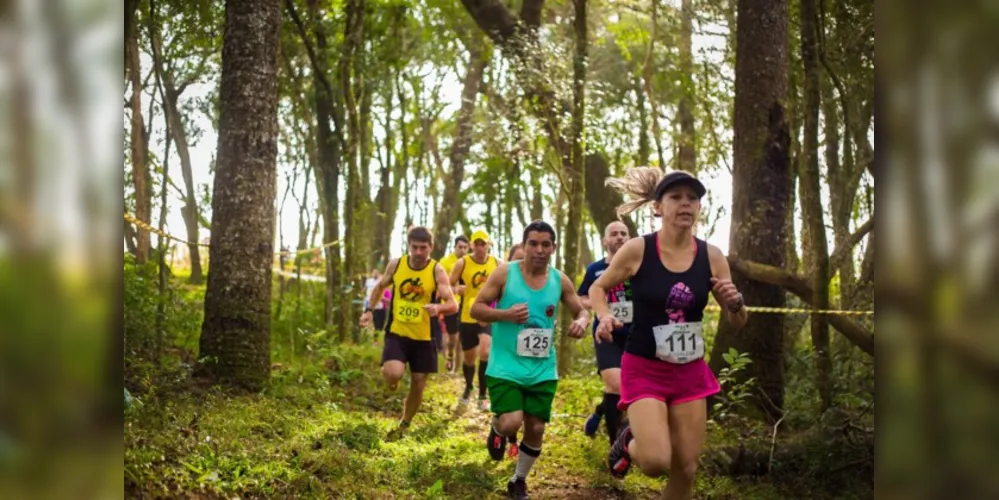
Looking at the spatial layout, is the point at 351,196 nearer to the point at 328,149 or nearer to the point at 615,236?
the point at 328,149

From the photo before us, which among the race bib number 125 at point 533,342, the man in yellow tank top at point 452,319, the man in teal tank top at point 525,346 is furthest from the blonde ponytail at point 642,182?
the man in yellow tank top at point 452,319

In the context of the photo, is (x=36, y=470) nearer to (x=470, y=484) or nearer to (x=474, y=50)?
(x=470, y=484)

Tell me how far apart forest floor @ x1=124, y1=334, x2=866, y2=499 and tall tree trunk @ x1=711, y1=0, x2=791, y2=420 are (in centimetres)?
93

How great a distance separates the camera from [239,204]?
807cm

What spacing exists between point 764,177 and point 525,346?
377 centimetres

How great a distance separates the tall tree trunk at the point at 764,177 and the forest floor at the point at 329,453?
0.93 m

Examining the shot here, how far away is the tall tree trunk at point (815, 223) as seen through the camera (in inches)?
323

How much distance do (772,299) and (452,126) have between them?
84.1 feet

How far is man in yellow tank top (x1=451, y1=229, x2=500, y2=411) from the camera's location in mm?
11703

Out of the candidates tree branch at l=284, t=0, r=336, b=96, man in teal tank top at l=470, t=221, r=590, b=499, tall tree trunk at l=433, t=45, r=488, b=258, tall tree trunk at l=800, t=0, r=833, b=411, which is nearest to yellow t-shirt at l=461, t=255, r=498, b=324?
man in teal tank top at l=470, t=221, r=590, b=499

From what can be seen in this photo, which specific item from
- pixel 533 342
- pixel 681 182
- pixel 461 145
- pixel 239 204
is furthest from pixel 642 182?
pixel 461 145

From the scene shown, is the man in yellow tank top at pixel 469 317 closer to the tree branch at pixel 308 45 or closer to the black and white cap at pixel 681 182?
the tree branch at pixel 308 45

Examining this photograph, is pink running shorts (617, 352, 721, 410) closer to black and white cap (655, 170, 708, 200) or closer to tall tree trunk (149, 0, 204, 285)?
black and white cap (655, 170, 708, 200)

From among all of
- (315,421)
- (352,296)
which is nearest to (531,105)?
(352,296)
